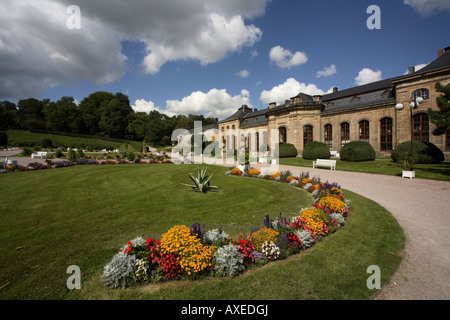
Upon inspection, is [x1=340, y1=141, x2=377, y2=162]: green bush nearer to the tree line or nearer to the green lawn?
the green lawn

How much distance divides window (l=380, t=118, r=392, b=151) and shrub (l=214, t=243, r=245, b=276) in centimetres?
2736

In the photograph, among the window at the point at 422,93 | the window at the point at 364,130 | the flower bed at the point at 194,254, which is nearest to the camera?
the flower bed at the point at 194,254

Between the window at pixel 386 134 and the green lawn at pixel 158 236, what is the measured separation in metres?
21.4

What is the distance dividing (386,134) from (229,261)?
27.7m

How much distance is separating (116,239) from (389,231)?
634 centimetres

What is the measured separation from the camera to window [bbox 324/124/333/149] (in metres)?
27.5

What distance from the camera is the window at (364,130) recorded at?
24.6 m

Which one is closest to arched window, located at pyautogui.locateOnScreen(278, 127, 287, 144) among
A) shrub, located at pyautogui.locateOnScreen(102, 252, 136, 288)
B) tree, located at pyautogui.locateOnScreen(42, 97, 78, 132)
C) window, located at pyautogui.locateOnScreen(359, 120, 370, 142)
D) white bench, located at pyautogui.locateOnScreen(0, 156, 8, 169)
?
window, located at pyautogui.locateOnScreen(359, 120, 370, 142)

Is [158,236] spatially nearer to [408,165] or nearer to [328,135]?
[408,165]

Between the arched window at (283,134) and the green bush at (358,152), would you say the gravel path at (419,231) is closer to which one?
the green bush at (358,152)

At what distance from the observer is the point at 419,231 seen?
4.80m

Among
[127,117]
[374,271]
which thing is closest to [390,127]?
[374,271]

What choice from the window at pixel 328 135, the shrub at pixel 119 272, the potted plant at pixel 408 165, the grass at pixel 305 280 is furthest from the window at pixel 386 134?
the shrub at pixel 119 272
